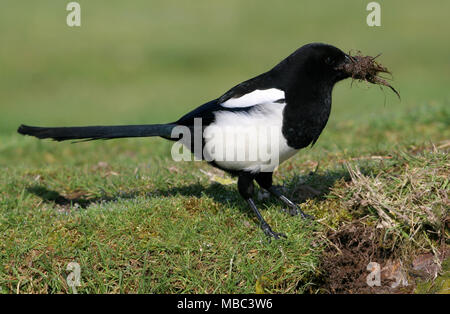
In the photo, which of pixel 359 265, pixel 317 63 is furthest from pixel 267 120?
pixel 359 265

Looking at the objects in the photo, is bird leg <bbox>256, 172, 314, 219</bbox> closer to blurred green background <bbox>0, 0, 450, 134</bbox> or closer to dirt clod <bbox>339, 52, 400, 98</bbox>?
dirt clod <bbox>339, 52, 400, 98</bbox>

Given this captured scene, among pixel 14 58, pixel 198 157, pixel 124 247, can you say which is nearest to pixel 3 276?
pixel 124 247

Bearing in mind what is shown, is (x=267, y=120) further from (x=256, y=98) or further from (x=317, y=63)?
(x=317, y=63)

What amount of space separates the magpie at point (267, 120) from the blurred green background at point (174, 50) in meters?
5.32

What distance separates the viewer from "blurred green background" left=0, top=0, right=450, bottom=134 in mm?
10922

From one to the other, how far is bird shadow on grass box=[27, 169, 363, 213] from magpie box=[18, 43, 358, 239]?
0.78 feet

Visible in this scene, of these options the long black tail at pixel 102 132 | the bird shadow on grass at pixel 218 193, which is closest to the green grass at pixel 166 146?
the bird shadow on grass at pixel 218 193

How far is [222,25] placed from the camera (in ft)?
51.2

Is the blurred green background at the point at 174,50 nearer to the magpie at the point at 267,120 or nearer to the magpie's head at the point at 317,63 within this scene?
the magpie at the point at 267,120

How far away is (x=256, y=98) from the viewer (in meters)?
3.42

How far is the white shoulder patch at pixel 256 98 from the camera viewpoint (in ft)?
11.1
